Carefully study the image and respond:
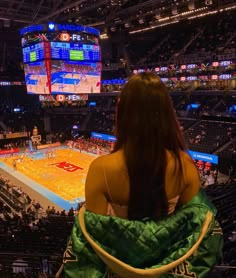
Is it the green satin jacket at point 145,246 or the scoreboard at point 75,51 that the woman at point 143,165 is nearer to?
the green satin jacket at point 145,246

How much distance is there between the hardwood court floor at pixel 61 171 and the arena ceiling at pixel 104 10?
12752 millimetres

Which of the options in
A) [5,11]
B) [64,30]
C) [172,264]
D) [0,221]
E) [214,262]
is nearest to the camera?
[172,264]

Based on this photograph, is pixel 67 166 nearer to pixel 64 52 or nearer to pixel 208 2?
pixel 64 52

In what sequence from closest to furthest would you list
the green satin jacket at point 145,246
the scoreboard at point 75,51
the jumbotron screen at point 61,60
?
the green satin jacket at point 145,246 < the jumbotron screen at point 61,60 < the scoreboard at point 75,51

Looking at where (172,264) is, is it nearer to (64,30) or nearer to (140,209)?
(140,209)

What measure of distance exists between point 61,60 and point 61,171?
8.57 m

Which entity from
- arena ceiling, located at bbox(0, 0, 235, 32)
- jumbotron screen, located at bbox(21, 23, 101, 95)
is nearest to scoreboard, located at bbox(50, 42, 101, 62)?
jumbotron screen, located at bbox(21, 23, 101, 95)

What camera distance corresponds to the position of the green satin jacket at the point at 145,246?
1556mm

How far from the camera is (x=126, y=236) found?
156 cm

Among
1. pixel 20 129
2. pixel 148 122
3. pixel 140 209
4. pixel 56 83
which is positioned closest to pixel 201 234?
pixel 140 209

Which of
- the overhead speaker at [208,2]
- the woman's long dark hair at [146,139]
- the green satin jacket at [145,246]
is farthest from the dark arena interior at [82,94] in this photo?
the woman's long dark hair at [146,139]

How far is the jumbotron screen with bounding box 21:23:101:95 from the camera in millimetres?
23484

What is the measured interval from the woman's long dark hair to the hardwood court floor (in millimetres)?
17057

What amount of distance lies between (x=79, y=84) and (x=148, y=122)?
23906 mm
